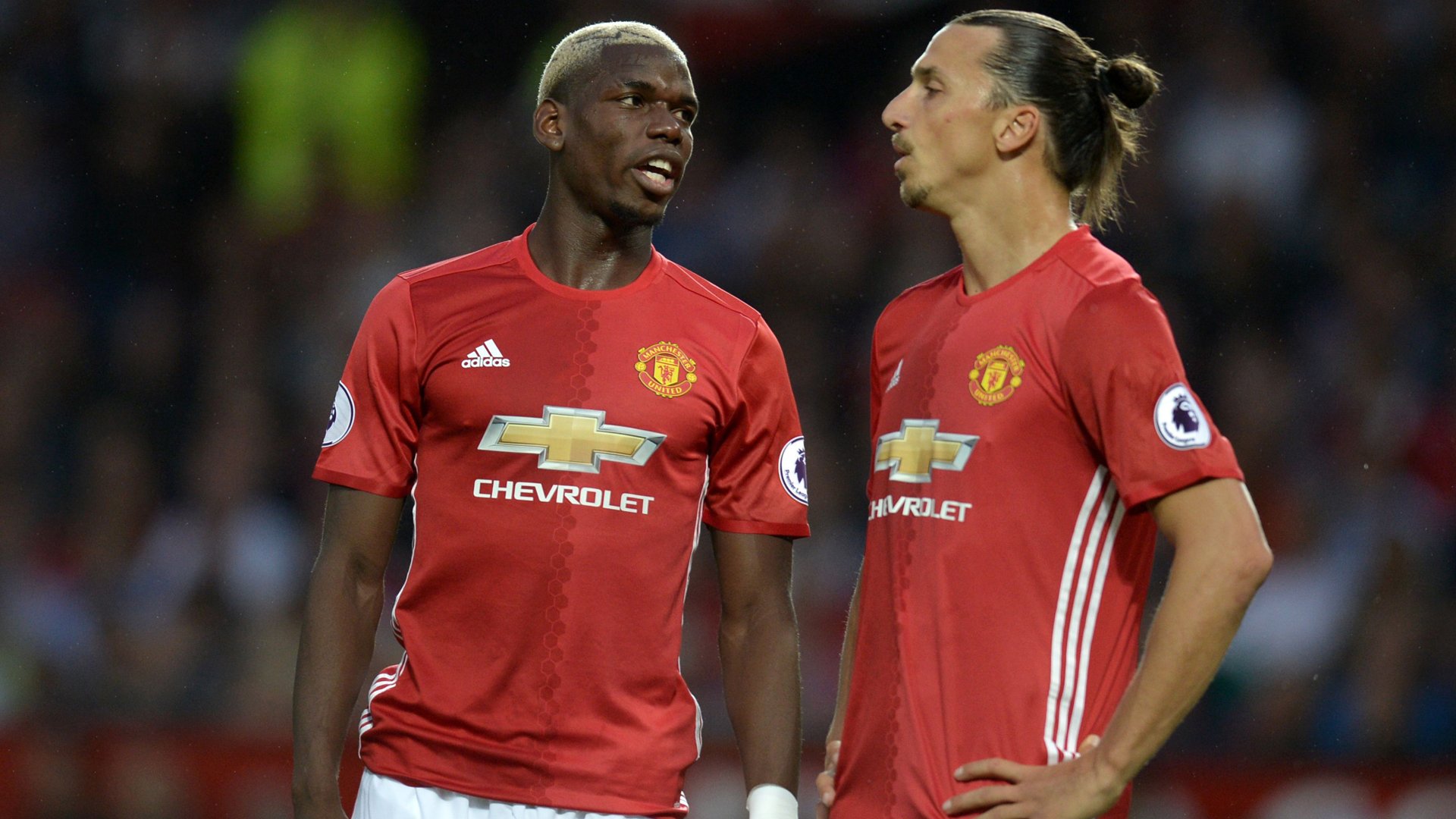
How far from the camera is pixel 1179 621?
277cm

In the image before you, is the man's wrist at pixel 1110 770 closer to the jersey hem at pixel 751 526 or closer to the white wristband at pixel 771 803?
the white wristband at pixel 771 803

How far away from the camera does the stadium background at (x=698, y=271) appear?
22.7 feet

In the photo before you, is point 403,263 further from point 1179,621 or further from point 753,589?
point 1179,621

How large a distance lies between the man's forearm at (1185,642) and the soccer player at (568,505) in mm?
1162

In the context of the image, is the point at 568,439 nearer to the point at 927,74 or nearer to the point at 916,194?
the point at 916,194

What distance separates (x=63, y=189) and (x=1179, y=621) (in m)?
8.38

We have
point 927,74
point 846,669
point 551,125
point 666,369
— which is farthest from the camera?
point 551,125

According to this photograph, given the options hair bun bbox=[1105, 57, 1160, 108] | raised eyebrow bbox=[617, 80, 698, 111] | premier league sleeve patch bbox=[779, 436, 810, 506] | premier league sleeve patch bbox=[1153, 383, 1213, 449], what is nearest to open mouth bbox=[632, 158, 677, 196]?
raised eyebrow bbox=[617, 80, 698, 111]

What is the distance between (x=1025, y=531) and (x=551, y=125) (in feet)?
5.23

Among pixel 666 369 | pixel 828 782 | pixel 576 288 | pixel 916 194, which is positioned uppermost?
pixel 916 194

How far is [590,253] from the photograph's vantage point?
393cm

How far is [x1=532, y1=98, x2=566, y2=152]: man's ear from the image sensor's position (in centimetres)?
401

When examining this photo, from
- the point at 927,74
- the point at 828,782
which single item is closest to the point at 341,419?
the point at 828,782

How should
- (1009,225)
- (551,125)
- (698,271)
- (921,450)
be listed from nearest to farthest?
1. (921,450)
2. (1009,225)
3. (551,125)
4. (698,271)
